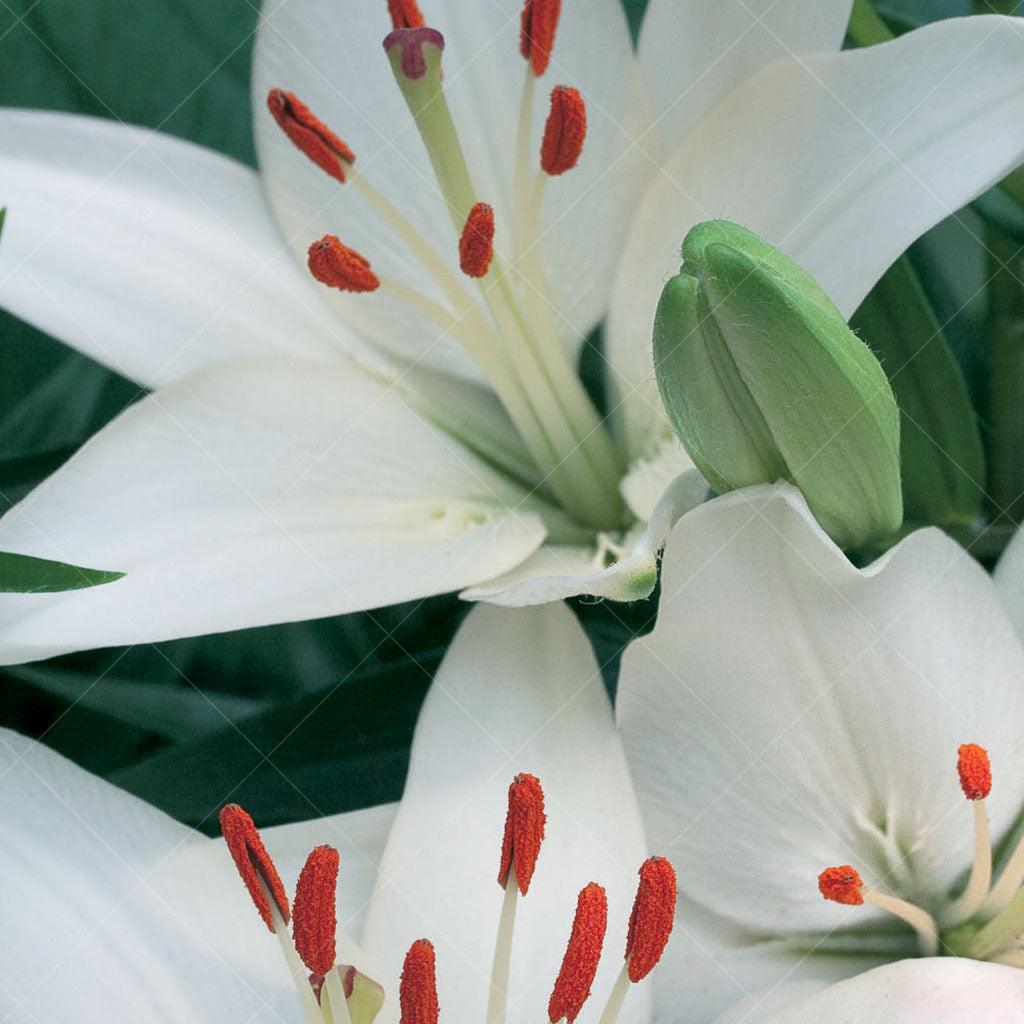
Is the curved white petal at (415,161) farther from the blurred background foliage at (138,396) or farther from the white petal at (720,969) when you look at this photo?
the white petal at (720,969)

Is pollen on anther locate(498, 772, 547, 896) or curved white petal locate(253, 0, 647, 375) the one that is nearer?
pollen on anther locate(498, 772, 547, 896)

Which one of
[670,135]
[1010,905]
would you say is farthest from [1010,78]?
[1010,905]

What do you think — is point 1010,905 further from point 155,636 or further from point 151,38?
point 151,38

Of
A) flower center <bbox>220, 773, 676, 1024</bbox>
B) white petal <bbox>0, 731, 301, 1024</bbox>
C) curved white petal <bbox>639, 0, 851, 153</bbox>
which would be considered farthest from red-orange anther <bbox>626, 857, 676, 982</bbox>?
curved white petal <bbox>639, 0, 851, 153</bbox>

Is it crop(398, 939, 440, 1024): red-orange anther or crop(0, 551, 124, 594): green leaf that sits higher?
crop(0, 551, 124, 594): green leaf

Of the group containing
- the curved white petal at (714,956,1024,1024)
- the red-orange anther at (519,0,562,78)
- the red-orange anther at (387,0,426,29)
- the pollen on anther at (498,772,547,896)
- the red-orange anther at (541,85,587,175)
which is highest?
the red-orange anther at (387,0,426,29)

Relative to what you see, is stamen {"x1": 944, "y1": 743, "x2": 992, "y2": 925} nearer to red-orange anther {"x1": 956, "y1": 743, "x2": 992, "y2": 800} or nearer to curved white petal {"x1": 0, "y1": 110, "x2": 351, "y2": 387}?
red-orange anther {"x1": 956, "y1": 743, "x2": 992, "y2": 800}
